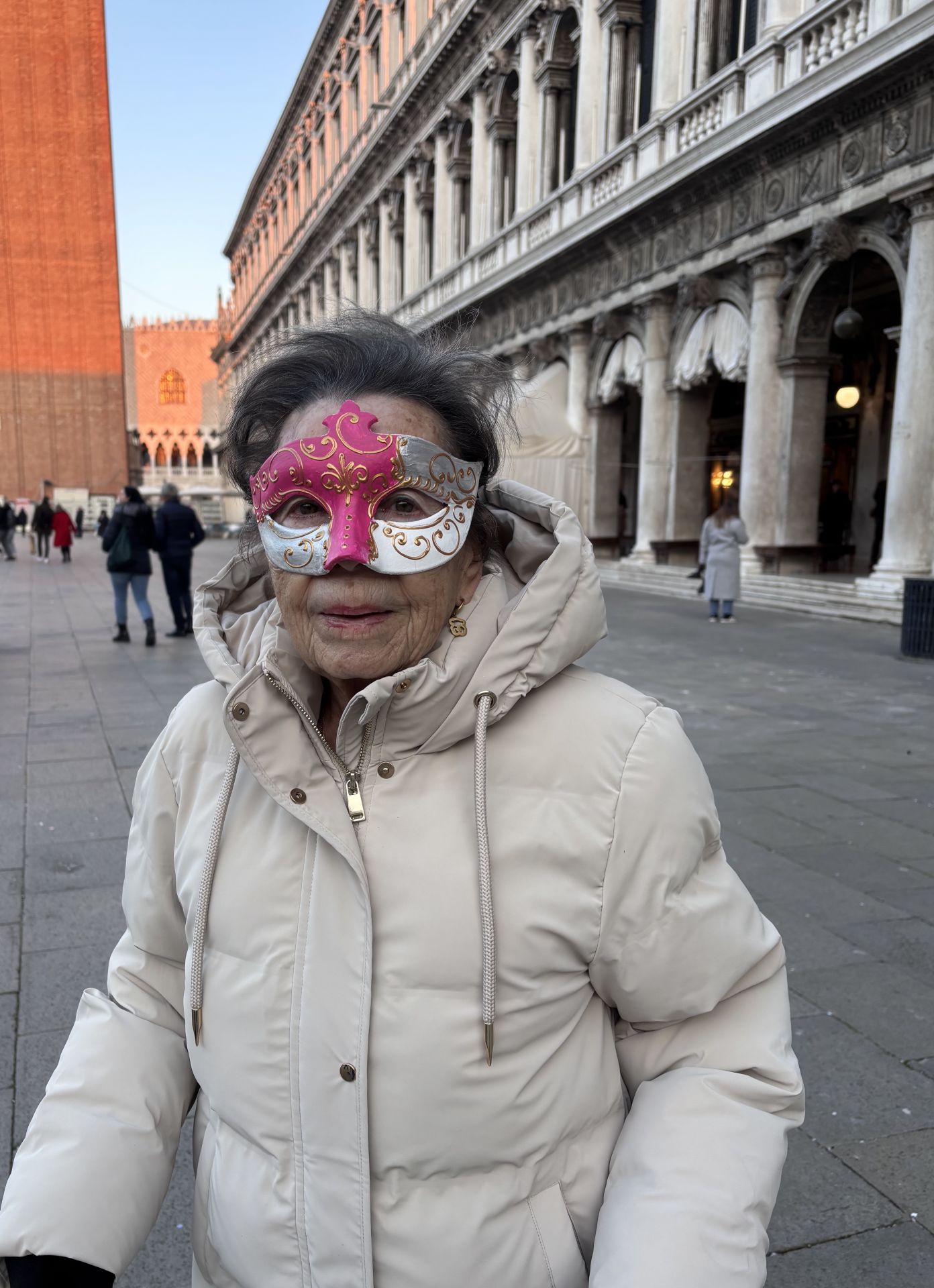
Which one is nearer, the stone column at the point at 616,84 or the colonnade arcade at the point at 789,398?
the colonnade arcade at the point at 789,398

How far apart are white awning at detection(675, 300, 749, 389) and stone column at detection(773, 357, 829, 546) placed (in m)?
0.97

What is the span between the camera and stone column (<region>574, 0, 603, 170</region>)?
1869 cm

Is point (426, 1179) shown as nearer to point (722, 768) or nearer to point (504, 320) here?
point (722, 768)

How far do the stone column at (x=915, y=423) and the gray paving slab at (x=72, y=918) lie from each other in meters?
10.7

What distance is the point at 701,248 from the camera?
15.8m

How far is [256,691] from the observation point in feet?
4.40

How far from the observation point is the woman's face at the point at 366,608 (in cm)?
142

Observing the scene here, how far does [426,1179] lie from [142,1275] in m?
1.24

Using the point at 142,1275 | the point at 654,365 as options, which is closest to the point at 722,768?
the point at 142,1275

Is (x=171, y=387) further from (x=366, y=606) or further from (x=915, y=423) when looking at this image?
(x=366, y=606)

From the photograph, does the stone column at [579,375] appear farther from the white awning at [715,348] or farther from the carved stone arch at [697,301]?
the white awning at [715,348]

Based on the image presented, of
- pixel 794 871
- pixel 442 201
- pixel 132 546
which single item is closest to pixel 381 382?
pixel 794 871

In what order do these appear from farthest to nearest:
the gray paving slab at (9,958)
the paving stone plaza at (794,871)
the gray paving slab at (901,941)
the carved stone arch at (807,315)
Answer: the carved stone arch at (807,315) < the gray paving slab at (901,941) < the gray paving slab at (9,958) < the paving stone plaza at (794,871)

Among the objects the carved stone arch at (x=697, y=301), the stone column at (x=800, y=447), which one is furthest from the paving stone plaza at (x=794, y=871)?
the carved stone arch at (x=697, y=301)
